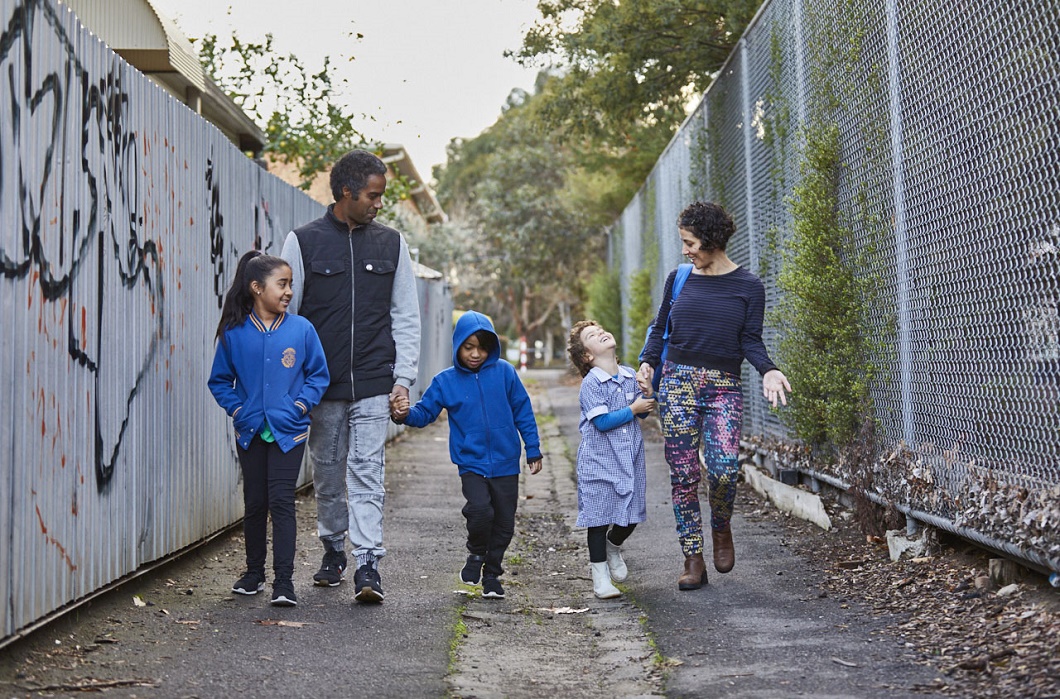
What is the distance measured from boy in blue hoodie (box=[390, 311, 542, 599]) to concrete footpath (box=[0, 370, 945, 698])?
0.28m

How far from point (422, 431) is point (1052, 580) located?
13.1 metres

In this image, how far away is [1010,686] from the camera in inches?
149

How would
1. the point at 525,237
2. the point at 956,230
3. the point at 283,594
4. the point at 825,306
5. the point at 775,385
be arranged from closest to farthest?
the point at 956,230 < the point at 283,594 < the point at 775,385 < the point at 825,306 < the point at 525,237

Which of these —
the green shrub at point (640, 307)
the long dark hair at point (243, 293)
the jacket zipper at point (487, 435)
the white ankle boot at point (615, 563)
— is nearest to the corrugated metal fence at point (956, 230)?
the white ankle boot at point (615, 563)

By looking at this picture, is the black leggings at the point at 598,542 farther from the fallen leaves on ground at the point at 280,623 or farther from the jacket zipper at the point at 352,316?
the fallen leaves on ground at the point at 280,623

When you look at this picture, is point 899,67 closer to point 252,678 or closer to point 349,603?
point 349,603

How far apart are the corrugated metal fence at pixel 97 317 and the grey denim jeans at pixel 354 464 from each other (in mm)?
747

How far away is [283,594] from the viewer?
5449mm

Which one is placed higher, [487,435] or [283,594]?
[487,435]

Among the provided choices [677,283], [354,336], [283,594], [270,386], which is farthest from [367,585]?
[677,283]

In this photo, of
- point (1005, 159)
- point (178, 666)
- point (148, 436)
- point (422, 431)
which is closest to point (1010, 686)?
point (1005, 159)

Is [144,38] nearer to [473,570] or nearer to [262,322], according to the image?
[262,322]

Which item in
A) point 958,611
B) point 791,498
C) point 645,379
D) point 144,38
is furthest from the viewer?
point 144,38

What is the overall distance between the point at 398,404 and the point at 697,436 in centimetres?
144
